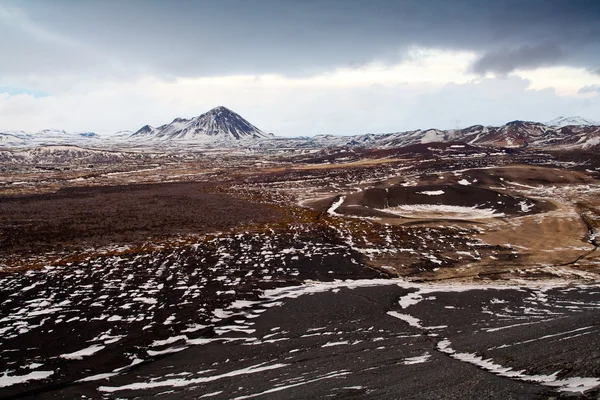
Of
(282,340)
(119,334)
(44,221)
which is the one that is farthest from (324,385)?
(44,221)

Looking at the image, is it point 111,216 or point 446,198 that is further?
point 446,198

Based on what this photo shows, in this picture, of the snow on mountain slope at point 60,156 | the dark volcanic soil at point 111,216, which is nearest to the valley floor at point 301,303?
the dark volcanic soil at point 111,216

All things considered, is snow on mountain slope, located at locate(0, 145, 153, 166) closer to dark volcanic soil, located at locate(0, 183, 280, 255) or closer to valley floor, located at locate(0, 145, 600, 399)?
dark volcanic soil, located at locate(0, 183, 280, 255)

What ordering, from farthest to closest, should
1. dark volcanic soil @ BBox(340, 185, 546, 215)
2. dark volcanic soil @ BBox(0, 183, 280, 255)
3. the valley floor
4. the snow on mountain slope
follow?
the snow on mountain slope → dark volcanic soil @ BBox(340, 185, 546, 215) → dark volcanic soil @ BBox(0, 183, 280, 255) → the valley floor

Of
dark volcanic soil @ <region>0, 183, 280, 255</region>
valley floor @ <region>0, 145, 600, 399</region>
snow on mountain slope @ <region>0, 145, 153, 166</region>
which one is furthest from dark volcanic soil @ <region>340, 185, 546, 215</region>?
snow on mountain slope @ <region>0, 145, 153, 166</region>

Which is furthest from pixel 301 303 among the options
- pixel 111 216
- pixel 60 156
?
pixel 60 156

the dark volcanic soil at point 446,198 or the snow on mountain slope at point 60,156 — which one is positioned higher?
the snow on mountain slope at point 60,156

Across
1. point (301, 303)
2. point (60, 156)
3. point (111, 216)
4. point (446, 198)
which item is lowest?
point (301, 303)

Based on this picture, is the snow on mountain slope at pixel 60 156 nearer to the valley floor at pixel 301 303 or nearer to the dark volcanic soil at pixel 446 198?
the valley floor at pixel 301 303

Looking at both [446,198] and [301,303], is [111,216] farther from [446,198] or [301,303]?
[446,198]
